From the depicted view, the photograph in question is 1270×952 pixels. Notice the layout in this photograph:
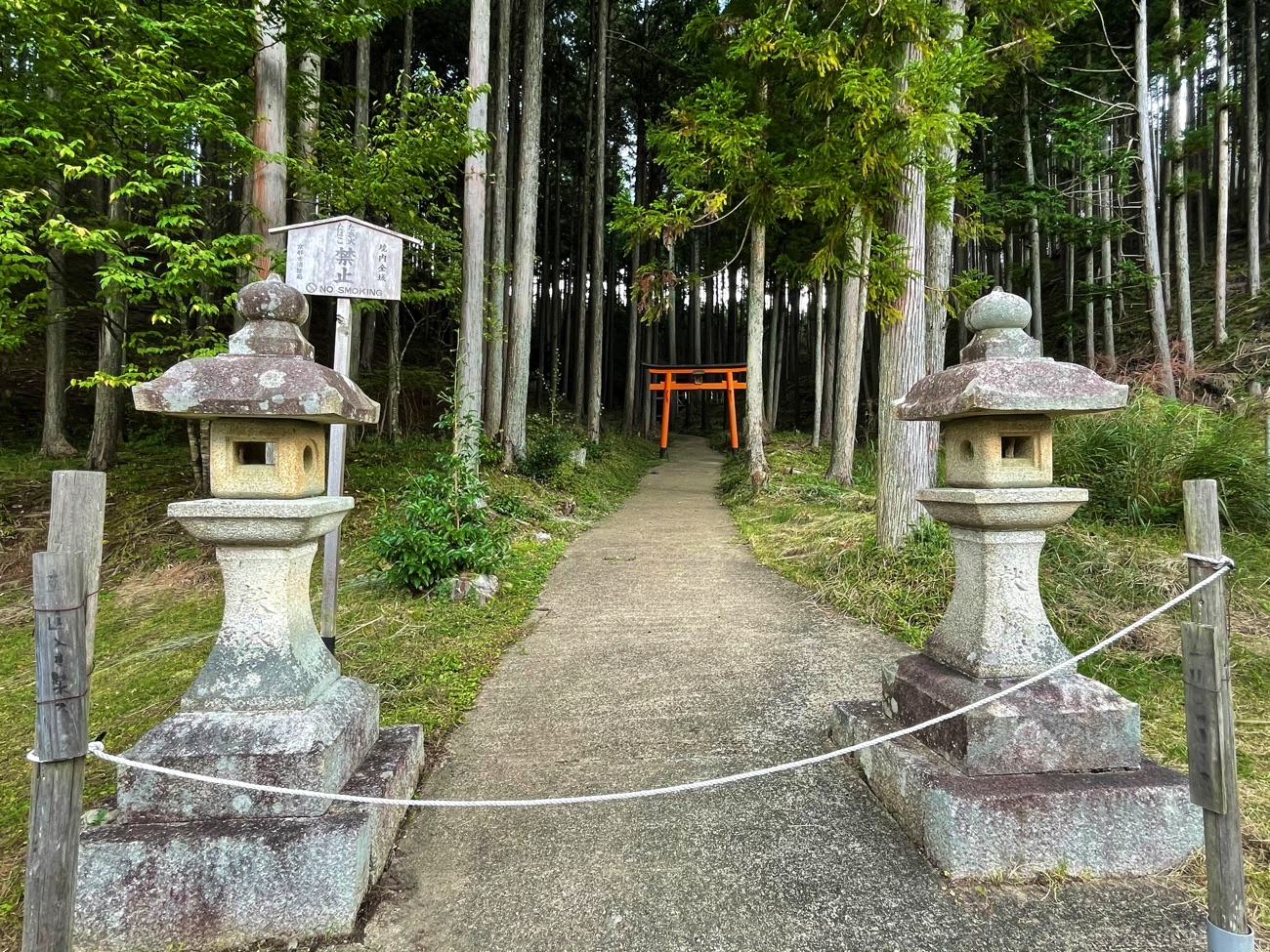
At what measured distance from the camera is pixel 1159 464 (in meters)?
5.21

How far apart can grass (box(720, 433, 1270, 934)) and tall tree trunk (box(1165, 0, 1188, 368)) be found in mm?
9202

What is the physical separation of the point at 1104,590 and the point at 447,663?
4582mm

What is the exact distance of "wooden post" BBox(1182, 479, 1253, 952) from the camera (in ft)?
4.80

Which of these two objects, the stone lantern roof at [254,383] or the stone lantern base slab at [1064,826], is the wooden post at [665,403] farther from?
the stone lantern base slab at [1064,826]

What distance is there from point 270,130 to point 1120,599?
26.8ft

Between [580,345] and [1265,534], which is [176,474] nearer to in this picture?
[580,345]

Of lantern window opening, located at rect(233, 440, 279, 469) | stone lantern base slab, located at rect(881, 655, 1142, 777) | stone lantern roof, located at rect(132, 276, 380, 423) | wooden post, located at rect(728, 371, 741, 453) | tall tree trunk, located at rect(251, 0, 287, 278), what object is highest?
tall tree trunk, located at rect(251, 0, 287, 278)

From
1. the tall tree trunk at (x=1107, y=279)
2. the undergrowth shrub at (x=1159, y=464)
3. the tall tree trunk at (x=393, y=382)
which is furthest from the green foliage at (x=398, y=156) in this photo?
the tall tree trunk at (x=1107, y=279)

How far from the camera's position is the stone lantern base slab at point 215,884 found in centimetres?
172

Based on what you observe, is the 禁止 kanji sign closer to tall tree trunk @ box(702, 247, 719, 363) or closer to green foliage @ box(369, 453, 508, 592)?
green foliage @ box(369, 453, 508, 592)

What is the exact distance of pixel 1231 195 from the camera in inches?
762

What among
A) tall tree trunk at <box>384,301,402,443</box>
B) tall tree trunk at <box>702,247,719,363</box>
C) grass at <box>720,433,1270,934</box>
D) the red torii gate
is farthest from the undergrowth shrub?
tall tree trunk at <box>702,247,719,363</box>

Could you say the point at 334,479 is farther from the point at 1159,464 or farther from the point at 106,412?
the point at 106,412

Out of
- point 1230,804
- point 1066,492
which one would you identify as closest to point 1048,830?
point 1230,804
